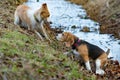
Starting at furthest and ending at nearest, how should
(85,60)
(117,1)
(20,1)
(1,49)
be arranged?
1. (20,1)
2. (117,1)
3. (85,60)
4. (1,49)

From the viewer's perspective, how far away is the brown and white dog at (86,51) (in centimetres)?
1115

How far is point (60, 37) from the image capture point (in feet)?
37.5

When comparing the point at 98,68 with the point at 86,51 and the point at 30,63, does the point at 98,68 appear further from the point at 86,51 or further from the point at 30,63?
the point at 30,63

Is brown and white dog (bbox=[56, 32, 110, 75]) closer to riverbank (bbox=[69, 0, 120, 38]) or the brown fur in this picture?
the brown fur

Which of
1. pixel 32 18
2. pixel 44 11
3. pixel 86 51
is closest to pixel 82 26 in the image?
pixel 32 18

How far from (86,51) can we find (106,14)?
1205 centimetres

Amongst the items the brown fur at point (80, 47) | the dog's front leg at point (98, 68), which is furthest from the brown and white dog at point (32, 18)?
the dog's front leg at point (98, 68)

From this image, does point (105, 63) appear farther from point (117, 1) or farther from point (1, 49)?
point (117, 1)

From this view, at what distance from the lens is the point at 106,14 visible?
2295 cm

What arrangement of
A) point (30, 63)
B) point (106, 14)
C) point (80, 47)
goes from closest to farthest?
point (30, 63)
point (80, 47)
point (106, 14)

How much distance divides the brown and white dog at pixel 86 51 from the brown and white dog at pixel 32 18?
965 mm

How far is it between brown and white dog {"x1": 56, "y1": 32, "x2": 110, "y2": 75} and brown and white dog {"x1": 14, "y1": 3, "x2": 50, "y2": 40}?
965 mm

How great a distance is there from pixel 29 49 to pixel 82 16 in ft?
47.5

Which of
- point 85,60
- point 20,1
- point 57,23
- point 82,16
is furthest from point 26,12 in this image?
point 20,1
